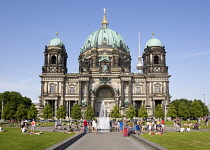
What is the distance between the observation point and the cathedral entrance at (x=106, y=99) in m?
98.2

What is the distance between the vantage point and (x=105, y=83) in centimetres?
9644

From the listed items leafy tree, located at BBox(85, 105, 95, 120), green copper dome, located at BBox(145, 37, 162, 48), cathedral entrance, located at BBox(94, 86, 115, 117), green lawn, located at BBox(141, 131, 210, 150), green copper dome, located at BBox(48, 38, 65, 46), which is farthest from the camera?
green copper dome, located at BBox(48, 38, 65, 46)

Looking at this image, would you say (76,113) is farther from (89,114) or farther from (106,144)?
(106,144)

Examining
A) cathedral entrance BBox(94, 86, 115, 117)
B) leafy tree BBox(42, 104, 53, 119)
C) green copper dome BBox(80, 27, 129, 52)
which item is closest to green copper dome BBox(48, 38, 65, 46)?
green copper dome BBox(80, 27, 129, 52)

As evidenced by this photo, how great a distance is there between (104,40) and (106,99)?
25.8 m

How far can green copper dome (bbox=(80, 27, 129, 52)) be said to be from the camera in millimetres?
109938

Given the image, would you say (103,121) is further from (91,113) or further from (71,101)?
(71,101)

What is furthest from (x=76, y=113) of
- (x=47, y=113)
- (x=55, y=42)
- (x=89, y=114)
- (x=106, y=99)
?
(x=55, y=42)

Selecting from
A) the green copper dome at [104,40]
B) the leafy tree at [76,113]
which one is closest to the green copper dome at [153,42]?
the green copper dome at [104,40]

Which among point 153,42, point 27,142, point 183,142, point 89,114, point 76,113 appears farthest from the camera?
point 153,42

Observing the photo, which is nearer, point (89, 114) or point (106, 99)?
point (89, 114)

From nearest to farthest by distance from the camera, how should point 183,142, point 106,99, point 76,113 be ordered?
point 183,142 → point 76,113 → point 106,99

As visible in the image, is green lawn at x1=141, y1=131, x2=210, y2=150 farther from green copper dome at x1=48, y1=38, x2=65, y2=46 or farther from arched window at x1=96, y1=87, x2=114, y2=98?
green copper dome at x1=48, y1=38, x2=65, y2=46

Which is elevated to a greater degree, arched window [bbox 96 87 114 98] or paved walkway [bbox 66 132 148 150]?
arched window [bbox 96 87 114 98]
